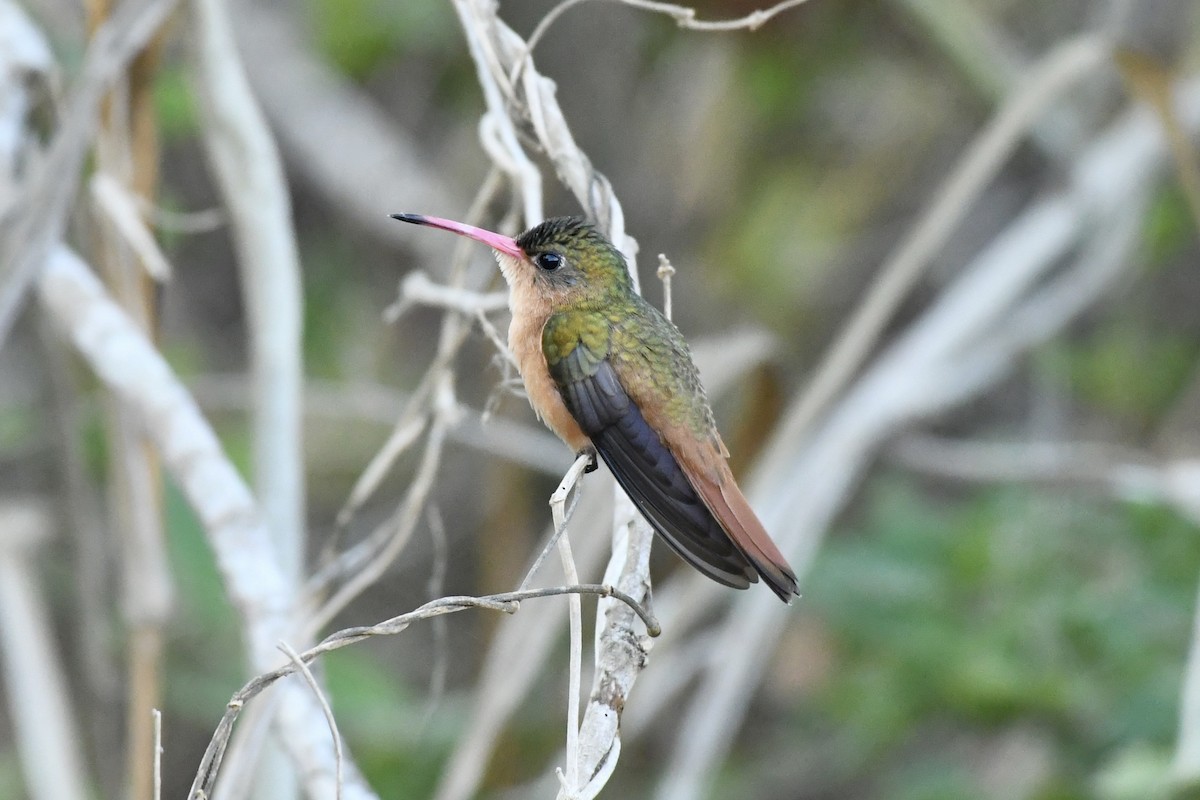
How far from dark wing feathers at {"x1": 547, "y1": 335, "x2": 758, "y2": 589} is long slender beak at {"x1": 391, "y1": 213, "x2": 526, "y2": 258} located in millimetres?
211

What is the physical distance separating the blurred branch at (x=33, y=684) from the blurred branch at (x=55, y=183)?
0.96 metres

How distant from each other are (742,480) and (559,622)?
71cm

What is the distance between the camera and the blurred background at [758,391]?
3365mm

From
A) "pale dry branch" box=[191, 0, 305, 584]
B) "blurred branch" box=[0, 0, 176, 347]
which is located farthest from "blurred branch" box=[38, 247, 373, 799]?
"pale dry branch" box=[191, 0, 305, 584]

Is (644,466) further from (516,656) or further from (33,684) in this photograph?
(33,684)

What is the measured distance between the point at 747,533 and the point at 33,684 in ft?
5.99

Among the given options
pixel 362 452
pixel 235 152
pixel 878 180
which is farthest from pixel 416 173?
pixel 235 152

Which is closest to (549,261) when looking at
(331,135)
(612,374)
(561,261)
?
(561,261)

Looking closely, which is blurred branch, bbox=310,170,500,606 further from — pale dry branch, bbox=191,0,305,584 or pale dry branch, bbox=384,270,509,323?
pale dry branch, bbox=191,0,305,584

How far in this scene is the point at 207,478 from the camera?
2.17 meters

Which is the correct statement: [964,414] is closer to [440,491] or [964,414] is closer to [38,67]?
[440,491]

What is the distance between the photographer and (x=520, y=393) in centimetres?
230

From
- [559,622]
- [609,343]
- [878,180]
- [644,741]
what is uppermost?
[878,180]

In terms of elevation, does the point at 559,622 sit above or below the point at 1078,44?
below
